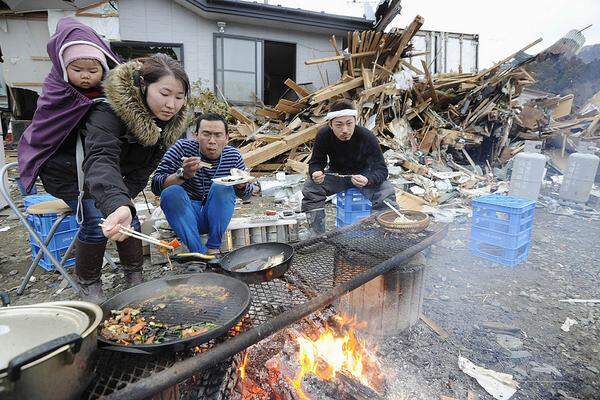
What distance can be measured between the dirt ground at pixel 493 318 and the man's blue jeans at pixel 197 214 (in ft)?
2.82

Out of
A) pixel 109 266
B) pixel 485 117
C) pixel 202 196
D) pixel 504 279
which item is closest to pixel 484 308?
pixel 504 279

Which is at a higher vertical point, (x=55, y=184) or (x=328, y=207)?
(x=55, y=184)

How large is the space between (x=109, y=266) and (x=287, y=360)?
295cm

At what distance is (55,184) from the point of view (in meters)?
2.53

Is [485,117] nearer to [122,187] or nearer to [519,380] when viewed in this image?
[519,380]

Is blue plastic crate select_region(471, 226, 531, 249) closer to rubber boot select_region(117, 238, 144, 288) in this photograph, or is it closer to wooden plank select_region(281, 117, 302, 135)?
rubber boot select_region(117, 238, 144, 288)

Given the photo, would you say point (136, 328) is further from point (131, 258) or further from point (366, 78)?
point (366, 78)

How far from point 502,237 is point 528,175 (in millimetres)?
3683

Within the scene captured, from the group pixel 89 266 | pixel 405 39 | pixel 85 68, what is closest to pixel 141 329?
pixel 89 266

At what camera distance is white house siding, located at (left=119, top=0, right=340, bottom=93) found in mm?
10297

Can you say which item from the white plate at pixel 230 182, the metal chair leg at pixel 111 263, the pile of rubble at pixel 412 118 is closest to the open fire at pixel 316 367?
the white plate at pixel 230 182

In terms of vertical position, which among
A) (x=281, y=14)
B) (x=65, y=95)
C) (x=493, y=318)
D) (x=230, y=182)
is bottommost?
(x=493, y=318)

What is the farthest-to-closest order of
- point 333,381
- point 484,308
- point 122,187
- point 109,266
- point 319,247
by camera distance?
point 109,266 → point 484,308 → point 319,247 → point 333,381 → point 122,187

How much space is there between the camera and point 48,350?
101 cm
